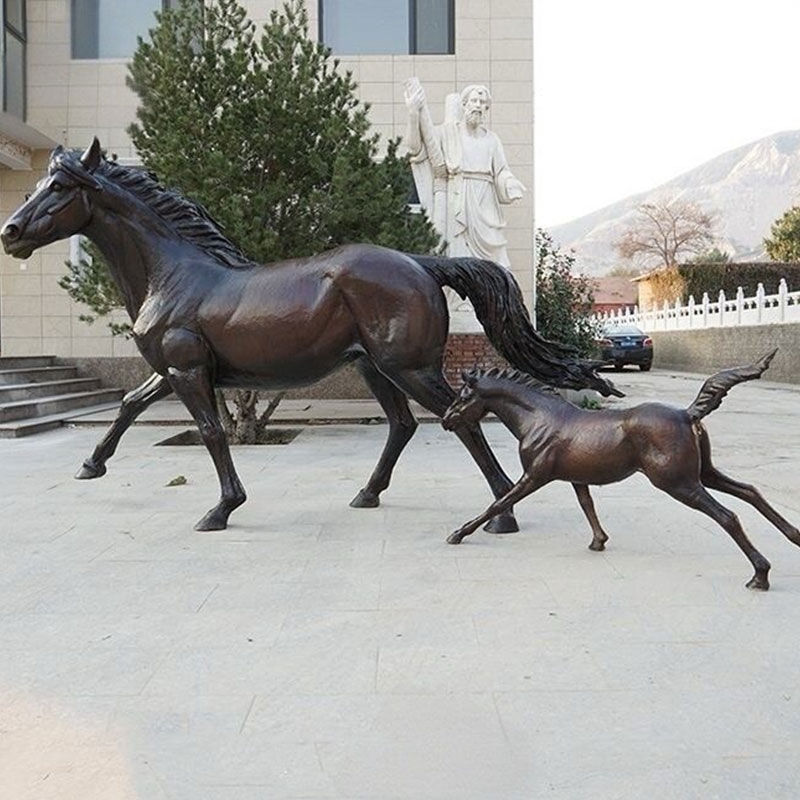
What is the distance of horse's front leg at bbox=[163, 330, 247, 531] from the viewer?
14.6 ft

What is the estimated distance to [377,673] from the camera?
2525 mm

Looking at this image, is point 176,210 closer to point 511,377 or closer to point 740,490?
point 511,377

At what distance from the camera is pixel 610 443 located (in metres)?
3.64

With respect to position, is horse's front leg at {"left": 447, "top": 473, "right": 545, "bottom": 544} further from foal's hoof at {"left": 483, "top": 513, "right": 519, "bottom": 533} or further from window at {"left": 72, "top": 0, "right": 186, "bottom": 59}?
window at {"left": 72, "top": 0, "right": 186, "bottom": 59}

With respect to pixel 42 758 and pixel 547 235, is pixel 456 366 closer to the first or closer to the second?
pixel 547 235

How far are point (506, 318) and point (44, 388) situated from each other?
28.9ft

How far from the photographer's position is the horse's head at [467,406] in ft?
13.3

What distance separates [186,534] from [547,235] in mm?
12049

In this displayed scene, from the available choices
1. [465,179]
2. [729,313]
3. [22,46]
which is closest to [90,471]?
[465,179]

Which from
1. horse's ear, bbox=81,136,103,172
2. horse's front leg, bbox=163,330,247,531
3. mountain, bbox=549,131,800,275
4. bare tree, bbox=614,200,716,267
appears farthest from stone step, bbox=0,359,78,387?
mountain, bbox=549,131,800,275

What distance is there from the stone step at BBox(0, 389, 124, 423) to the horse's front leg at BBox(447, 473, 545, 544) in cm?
717

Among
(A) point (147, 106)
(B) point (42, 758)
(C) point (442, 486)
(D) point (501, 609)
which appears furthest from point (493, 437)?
(B) point (42, 758)

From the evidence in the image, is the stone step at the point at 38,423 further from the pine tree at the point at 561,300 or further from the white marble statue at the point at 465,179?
the pine tree at the point at 561,300

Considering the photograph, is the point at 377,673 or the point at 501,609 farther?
the point at 501,609
